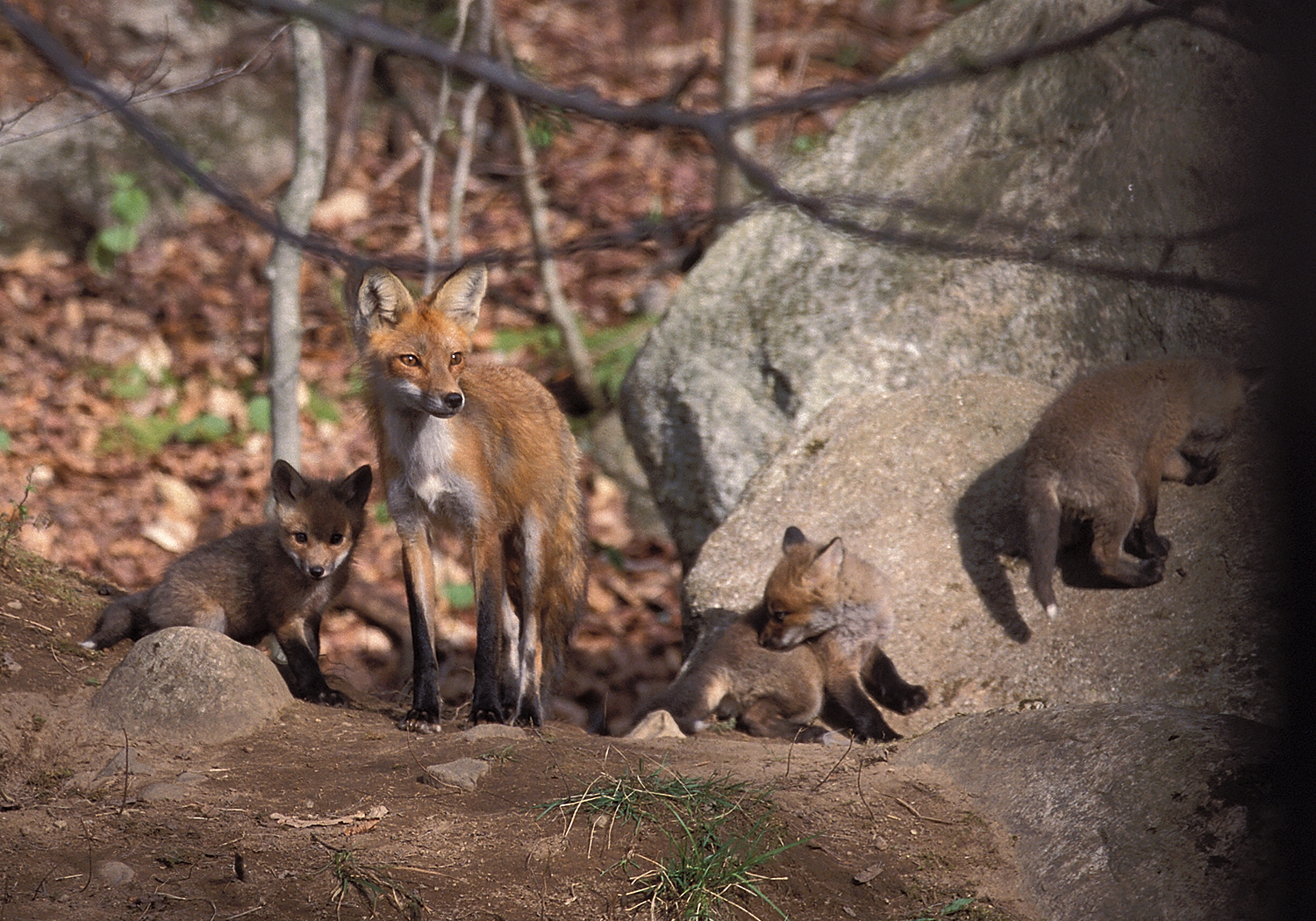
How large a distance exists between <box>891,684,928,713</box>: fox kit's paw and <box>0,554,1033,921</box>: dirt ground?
0.65 meters

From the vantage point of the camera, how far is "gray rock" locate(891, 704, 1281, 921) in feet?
11.1

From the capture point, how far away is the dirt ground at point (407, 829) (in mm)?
3270

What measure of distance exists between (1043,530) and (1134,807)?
1.77m

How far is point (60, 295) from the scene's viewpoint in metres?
11.4

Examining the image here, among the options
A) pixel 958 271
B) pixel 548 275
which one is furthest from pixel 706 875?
pixel 548 275

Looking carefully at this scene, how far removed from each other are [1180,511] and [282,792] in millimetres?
4434

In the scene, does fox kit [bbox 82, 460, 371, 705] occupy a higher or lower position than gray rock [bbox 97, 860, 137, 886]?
higher

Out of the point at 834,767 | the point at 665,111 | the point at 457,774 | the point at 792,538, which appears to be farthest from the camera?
the point at 792,538

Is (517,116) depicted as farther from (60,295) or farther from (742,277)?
(60,295)

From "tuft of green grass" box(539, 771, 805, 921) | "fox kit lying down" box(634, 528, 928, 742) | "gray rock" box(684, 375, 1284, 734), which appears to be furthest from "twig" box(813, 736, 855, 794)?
"gray rock" box(684, 375, 1284, 734)

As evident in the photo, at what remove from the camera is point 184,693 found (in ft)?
14.5

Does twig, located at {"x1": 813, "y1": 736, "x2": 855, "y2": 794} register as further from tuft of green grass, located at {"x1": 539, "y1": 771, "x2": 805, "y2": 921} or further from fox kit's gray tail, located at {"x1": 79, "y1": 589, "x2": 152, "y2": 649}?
fox kit's gray tail, located at {"x1": 79, "y1": 589, "x2": 152, "y2": 649}

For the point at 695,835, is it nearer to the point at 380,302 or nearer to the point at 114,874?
the point at 114,874

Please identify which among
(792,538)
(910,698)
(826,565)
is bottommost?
(910,698)
